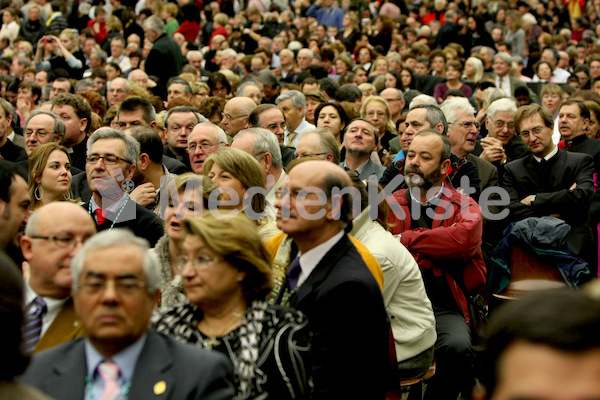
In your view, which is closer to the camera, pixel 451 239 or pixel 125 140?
pixel 451 239

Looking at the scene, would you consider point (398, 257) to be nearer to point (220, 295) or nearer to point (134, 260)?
point (220, 295)

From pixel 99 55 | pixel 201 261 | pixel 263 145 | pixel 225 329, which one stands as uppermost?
pixel 201 261

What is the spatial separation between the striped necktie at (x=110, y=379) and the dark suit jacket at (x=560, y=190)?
14.3ft

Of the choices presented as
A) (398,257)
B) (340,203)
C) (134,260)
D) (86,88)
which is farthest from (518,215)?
(86,88)

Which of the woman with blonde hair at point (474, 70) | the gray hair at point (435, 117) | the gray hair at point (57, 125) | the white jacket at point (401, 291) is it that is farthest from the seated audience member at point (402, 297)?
the woman with blonde hair at point (474, 70)

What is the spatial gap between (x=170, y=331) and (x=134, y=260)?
0.50 metres

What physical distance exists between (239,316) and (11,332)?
109cm

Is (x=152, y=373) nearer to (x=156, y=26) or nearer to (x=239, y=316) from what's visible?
(x=239, y=316)

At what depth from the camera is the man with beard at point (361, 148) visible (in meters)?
6.94

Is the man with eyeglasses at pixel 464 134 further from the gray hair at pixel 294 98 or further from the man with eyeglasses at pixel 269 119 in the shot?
the gray hair at pixel 294 98

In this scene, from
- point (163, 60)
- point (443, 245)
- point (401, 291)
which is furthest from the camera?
point (163, 60)

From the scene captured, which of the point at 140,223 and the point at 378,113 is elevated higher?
the point at 140,223

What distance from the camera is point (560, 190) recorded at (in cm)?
646

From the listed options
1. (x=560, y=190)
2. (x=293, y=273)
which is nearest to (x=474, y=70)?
(x=560, y=190)
